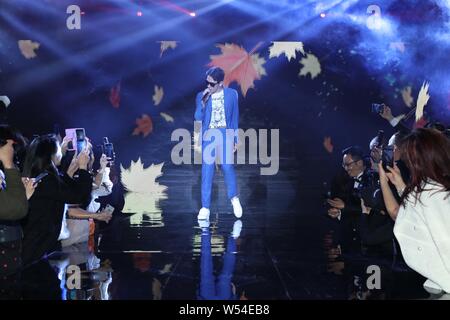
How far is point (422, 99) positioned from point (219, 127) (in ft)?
11.1

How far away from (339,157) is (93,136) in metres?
3.95

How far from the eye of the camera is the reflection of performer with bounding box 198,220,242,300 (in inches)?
129

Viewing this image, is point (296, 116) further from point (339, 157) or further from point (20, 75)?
point (20, 75)

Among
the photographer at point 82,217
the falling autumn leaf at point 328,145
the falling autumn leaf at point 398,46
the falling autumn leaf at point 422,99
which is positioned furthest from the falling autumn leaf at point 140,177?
the falling autumn leaf at point 422,99

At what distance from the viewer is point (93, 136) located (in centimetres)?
862

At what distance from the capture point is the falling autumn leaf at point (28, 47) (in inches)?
329

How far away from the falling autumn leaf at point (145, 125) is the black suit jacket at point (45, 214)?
4565 millimetres

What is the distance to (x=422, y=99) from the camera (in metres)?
8.62

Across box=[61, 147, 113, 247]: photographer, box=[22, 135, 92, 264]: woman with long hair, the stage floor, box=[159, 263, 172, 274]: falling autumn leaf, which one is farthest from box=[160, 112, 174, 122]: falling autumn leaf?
box=[159, 263, 172, 274]: falling autumn leaf

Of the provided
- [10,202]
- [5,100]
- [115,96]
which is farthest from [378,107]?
[10,202]

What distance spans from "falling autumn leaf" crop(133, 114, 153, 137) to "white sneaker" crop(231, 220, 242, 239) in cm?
250

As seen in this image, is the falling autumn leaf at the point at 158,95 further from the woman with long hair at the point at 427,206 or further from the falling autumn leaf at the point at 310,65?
the woman with long hair at the point at 427,206
